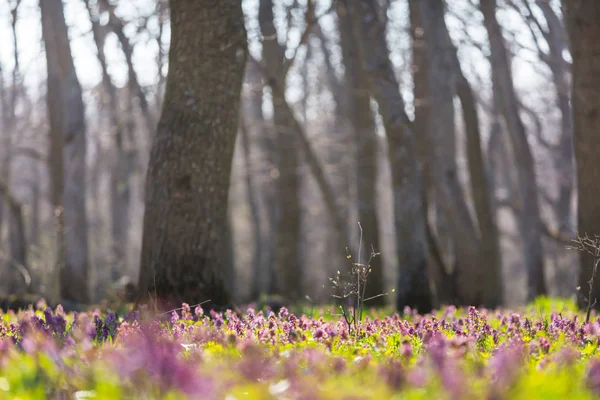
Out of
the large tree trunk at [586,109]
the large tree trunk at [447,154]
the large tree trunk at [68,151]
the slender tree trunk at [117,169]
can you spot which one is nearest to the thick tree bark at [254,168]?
the slender tree trunk at [117,169]

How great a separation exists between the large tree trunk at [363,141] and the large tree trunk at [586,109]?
6186mm

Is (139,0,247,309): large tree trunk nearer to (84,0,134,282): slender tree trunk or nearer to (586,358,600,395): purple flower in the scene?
(586,358,600,395): purple flower

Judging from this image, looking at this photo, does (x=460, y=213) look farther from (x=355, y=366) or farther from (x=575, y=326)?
(x=355, y=366)

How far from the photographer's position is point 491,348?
452 cm

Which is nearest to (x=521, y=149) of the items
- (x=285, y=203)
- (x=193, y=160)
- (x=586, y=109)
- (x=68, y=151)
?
(x=285, y=203)

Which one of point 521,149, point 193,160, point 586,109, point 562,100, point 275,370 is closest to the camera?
point 275,370

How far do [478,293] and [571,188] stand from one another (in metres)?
11.5

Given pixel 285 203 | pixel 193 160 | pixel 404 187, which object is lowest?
pixel 285 203

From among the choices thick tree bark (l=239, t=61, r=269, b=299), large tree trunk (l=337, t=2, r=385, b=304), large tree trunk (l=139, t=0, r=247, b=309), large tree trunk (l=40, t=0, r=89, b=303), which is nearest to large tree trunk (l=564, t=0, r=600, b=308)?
large tree trunk (l=139, t=0, r=247, b=309)

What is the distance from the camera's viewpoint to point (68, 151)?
14586 millimetres

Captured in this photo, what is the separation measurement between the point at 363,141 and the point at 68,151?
22.5 ft

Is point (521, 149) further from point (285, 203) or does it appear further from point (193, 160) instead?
point (193, 160)

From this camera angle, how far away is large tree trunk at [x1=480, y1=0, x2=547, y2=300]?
15906 mm

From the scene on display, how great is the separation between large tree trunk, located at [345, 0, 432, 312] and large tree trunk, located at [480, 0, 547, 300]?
478 cm
